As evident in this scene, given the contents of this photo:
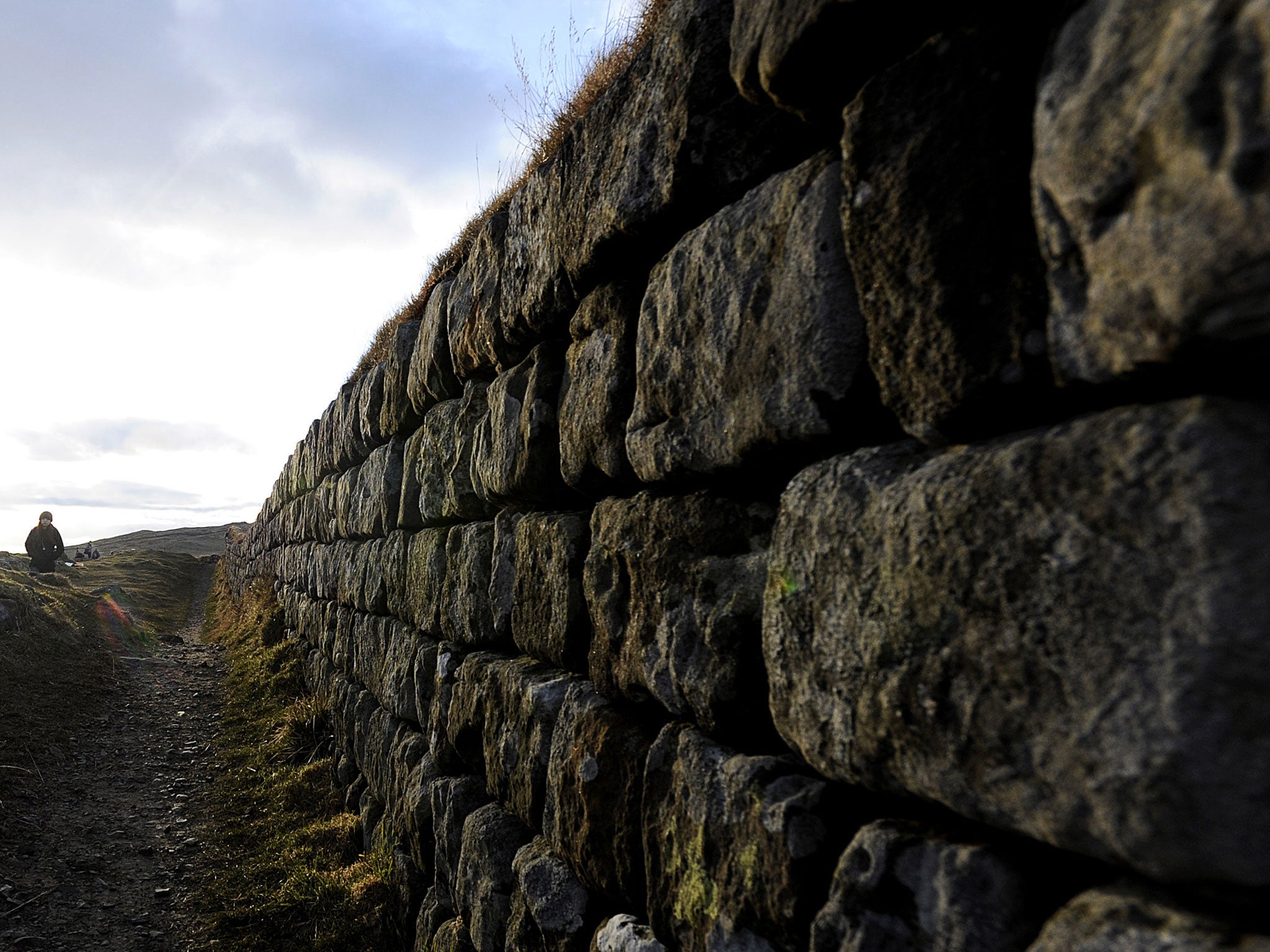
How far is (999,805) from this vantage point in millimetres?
845

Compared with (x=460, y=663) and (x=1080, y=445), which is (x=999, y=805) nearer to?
(x=1080, y=445)

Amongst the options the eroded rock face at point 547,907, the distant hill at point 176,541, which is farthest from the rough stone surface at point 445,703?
the distant hill at point 176,541

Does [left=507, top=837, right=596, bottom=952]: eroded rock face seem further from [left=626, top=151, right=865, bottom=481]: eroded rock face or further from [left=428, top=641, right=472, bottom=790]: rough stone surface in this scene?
[left=626, top=151, right=865, bottom=481]: eroded rock face

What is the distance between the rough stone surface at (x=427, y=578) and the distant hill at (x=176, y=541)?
41.1 metres

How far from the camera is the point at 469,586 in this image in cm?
304

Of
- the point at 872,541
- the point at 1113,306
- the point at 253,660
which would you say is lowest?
the point at 253,660

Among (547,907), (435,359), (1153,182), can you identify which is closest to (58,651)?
(435,359)

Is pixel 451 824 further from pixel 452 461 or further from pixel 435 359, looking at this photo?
pixel 435 359

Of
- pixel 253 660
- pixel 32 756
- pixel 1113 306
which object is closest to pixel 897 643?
pixel 1113 306

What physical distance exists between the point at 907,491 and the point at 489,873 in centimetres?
211

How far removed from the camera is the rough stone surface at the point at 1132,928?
66 centimetres

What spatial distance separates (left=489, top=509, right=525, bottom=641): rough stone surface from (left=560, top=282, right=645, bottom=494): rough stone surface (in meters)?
0.53

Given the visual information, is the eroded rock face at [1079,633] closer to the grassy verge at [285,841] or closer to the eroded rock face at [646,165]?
the eroded rock face at [646,165]

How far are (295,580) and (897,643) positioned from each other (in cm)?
884
